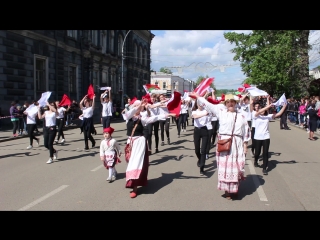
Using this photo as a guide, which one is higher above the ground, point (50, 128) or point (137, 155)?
point (50, 128)

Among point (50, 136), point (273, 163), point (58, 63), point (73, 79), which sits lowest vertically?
point (273, 163)

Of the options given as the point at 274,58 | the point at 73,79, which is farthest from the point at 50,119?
the point at 274,58

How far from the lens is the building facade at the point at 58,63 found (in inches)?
865

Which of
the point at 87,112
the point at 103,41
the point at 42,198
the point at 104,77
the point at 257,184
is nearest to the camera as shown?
the point at 42,198

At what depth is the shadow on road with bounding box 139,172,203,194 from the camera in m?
6.92

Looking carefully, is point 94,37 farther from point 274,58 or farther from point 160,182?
point 160,182

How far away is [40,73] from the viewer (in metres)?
25.8

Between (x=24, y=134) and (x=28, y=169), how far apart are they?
367 inches

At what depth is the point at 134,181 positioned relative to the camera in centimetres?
650

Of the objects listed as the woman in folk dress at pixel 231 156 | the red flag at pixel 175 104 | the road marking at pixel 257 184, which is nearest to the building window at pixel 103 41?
the road marking at pixel 257 184

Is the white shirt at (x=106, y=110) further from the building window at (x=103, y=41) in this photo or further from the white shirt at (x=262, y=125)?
the building window at (x=103, y=41)

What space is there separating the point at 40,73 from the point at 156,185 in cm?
2086

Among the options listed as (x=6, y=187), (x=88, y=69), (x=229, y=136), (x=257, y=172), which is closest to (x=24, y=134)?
(x=6, y=187)
